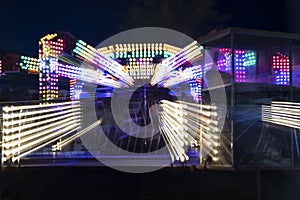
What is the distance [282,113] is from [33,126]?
4.34 metres

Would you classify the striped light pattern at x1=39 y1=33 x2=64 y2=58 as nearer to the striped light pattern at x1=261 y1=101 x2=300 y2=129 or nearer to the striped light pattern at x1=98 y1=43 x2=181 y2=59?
the striped light pattern at x1=98 y1=43 x2=181 y2=59

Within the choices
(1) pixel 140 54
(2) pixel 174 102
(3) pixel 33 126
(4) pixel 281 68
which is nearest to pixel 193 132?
(2) pixel 174 102

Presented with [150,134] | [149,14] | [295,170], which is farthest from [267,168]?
[149,14]

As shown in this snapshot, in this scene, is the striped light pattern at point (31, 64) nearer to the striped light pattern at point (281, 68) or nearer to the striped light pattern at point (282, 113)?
the striped light pattern at point (281, 68)

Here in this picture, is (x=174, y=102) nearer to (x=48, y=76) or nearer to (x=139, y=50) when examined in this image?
(x=139, y=50)

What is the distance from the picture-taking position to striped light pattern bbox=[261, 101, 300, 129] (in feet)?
19.4

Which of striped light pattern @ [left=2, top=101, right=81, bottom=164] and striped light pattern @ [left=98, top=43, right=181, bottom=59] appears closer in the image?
striped light pattern @ [left=2, top=101, right=81, bottom=164]

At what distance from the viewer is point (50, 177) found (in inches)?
224

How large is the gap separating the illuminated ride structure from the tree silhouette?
27.9ft

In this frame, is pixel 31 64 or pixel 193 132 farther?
pixel 31 64

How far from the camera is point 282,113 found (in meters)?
6.32

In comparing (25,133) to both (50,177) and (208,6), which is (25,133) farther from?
(208,6)

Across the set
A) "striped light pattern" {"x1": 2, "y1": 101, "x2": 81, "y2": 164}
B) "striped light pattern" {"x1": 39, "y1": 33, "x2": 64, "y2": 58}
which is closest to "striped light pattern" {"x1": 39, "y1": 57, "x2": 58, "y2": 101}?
"striped light pattern" {"x1": 39, "y1": 33, "x2": 64, "y2": 58}

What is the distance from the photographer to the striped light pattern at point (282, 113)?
591 centimetres
